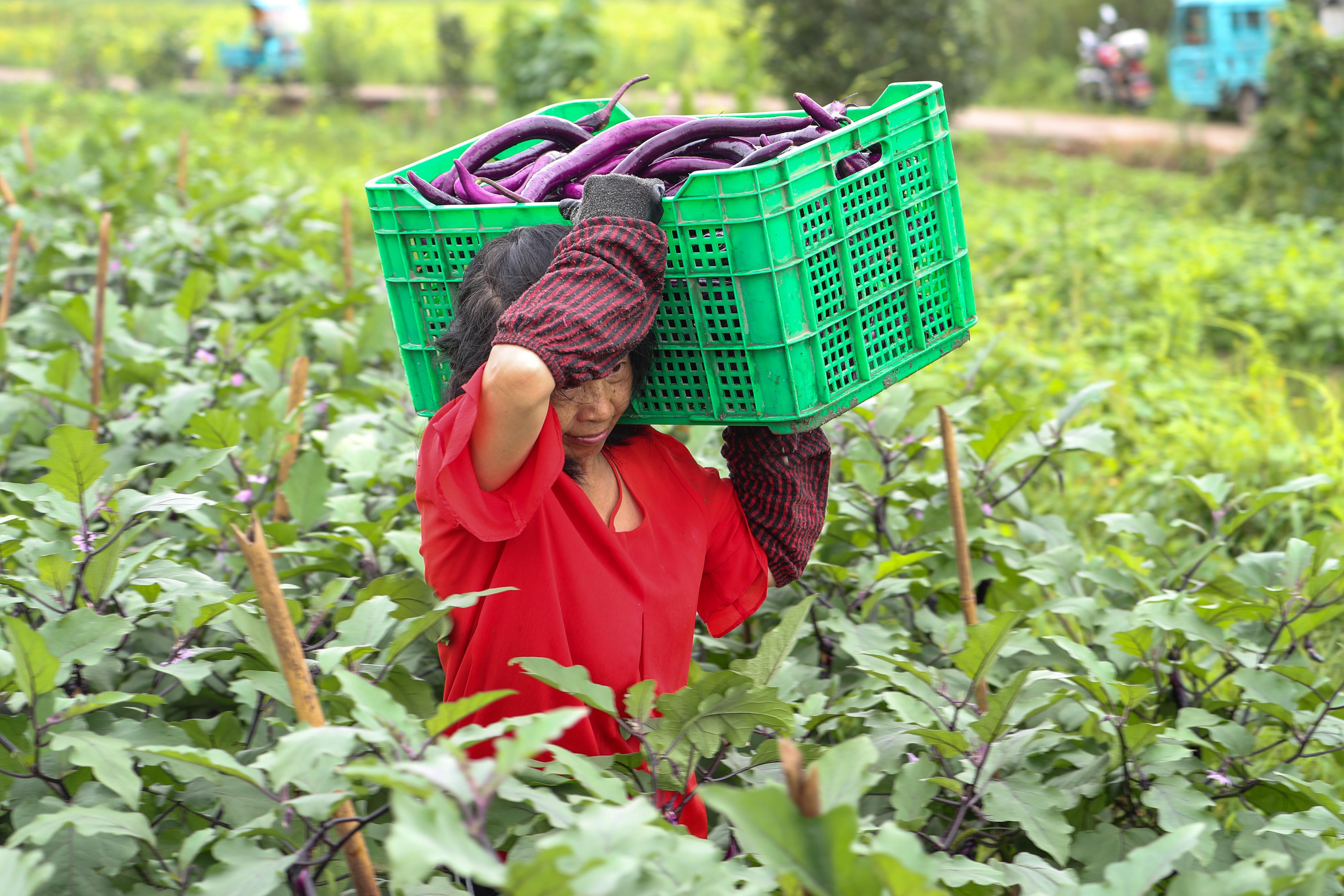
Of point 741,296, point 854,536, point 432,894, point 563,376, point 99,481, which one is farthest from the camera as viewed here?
point 854,536

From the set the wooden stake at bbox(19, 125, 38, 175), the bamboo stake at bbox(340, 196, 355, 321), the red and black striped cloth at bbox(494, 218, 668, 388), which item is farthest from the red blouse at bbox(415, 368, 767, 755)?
the wooden stake at bbox(19, 125, 38, 175)

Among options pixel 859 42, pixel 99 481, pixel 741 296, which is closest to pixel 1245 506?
pixel 741 296

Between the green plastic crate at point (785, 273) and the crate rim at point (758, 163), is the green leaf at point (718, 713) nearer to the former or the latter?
the green plastic crate at point (785, 273)

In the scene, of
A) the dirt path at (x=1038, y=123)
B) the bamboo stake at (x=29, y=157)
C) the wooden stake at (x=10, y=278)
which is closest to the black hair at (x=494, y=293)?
the wooden stake at (x=10, y=278)

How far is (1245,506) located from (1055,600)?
76.2 inches

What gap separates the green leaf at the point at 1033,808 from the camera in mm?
1538

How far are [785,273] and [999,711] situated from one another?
622mm

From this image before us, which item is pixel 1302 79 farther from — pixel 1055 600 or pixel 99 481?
pixel 99 481

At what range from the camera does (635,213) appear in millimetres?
1475

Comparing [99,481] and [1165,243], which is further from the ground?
[99,481]

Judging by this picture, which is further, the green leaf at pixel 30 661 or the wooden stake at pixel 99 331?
the wooden stake at pixel 99 331

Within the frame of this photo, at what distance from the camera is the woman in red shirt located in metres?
1.40

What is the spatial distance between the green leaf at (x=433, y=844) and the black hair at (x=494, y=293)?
65 centimetres

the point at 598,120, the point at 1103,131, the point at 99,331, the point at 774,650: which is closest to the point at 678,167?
the point at 598,120
